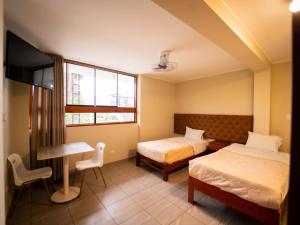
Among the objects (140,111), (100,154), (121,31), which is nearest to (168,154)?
(100,154)

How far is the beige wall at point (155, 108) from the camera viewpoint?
13.7ft

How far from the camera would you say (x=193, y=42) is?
221 centimetres

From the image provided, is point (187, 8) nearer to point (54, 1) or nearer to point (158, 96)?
point (54, 1)

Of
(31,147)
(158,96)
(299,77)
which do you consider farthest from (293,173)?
(158,96)

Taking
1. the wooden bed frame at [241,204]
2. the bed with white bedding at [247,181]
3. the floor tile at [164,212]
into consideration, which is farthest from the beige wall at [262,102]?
the floor tile at [164,212]

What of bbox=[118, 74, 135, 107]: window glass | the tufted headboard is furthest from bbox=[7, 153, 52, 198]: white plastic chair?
the tufted headboard

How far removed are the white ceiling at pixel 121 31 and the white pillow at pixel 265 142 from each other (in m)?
1.57

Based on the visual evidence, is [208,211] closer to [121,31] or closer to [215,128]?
[215,128]

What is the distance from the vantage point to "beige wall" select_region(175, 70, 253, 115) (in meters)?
3.43

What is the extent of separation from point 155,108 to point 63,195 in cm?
310

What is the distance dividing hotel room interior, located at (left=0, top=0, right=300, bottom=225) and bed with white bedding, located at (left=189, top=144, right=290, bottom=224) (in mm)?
13

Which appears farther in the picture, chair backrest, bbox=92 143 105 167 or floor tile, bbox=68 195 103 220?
chair backrest, bbox=92 143 105 167

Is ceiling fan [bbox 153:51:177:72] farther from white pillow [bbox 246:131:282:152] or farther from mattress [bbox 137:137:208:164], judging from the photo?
white pillow [bbox 246:131:282:152]

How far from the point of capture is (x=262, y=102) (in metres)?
3.06
